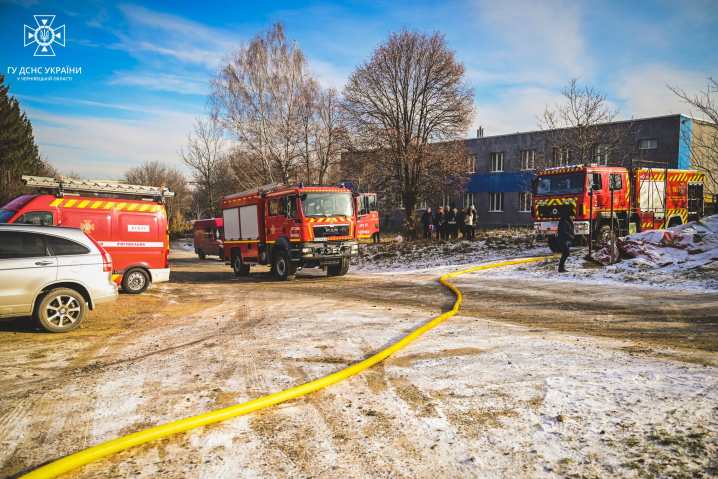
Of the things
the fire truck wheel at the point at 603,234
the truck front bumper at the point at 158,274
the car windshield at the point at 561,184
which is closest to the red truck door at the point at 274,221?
the truck front bumper at the point at 158,274

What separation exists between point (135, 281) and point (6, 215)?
3189mm

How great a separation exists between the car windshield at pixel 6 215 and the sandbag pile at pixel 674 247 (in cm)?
1506

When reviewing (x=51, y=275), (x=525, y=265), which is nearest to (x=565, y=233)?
(x=525, y=265)

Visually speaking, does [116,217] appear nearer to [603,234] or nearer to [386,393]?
[386,393]

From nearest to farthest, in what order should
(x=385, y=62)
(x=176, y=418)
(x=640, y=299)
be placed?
(x=176, y=418), (x=640, y=299), (x=385, y=62)

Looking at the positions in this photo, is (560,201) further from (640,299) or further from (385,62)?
(385,62)

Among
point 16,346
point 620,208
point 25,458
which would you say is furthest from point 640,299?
point 16,346

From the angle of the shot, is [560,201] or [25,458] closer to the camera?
[25,458]

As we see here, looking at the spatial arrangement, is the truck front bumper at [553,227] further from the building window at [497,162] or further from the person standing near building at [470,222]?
the building window at [497,162]

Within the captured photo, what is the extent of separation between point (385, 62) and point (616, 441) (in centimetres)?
2494

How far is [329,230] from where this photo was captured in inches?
549

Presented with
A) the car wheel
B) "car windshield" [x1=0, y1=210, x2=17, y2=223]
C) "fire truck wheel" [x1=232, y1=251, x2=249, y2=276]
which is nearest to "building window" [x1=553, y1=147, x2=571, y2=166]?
"fire truck wheel" [x1=232, y1=251, x2=249, y2=276]

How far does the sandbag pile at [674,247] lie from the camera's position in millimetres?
11992

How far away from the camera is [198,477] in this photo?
2.83 m
